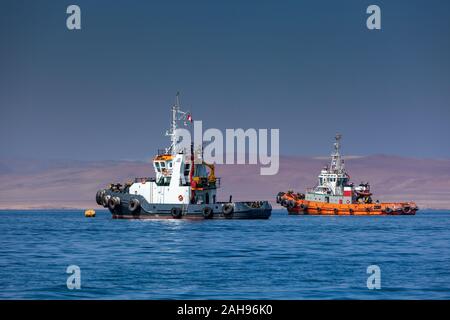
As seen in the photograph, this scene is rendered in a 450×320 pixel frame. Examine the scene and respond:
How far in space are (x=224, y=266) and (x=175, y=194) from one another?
5397cm

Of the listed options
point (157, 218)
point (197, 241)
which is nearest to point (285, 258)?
point (197, 241)

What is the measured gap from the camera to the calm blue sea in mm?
32281

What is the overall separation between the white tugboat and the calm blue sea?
25616 mm

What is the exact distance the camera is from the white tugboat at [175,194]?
314 feet

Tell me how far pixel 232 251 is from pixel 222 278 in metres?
16.0

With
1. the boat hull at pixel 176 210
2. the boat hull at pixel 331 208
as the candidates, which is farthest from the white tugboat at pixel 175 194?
the boat hull at pixel 331 208

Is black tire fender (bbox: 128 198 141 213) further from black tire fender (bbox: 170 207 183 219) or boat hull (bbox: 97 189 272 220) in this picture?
black tire fender (bbox: 170 207 183 219)

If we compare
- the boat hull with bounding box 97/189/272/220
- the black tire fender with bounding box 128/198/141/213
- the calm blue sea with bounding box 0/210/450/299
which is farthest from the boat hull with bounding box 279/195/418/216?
the calm blue sea with bounding box 0/210/450/299

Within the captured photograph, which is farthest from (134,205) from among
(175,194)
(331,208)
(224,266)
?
(224,266)

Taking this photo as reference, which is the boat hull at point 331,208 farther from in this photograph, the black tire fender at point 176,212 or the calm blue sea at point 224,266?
the calm blue sea at point 224,266

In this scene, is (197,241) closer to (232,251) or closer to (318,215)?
(232,251)

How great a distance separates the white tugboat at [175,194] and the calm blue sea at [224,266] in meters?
25.6
